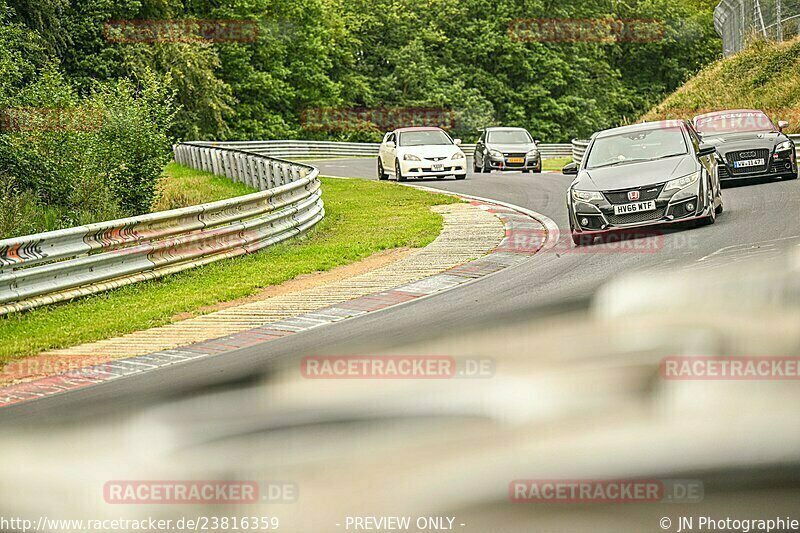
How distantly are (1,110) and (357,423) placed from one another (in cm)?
1525

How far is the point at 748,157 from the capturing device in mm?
18844

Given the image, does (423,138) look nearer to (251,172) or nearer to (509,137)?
(251,172)

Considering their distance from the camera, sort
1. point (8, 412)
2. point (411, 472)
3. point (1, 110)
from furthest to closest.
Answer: point (1, 110) → point (8, 412) → point (411, 472)

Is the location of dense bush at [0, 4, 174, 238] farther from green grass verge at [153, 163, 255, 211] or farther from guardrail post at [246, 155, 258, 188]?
guardrail post at [246, 155, 258, 188]

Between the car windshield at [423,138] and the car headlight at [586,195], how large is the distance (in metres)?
15.0

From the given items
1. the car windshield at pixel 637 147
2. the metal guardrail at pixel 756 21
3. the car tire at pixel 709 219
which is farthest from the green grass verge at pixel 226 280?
the metal guardrail at pixel 756 21

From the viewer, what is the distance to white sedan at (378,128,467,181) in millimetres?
27281

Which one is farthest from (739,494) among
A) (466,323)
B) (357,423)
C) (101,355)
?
(101,355)

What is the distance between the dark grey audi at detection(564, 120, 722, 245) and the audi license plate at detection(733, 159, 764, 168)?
513 cm

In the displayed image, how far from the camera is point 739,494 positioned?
2820 millimetres

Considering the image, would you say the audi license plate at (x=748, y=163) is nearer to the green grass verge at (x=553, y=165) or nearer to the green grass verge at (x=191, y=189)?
the green grass verge at (x=191, y=189)

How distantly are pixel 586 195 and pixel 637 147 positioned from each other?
1517mm

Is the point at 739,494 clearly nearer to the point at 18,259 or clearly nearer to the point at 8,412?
the point at 8,412

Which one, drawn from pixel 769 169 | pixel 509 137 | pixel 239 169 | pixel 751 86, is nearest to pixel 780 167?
pixel 769 169
